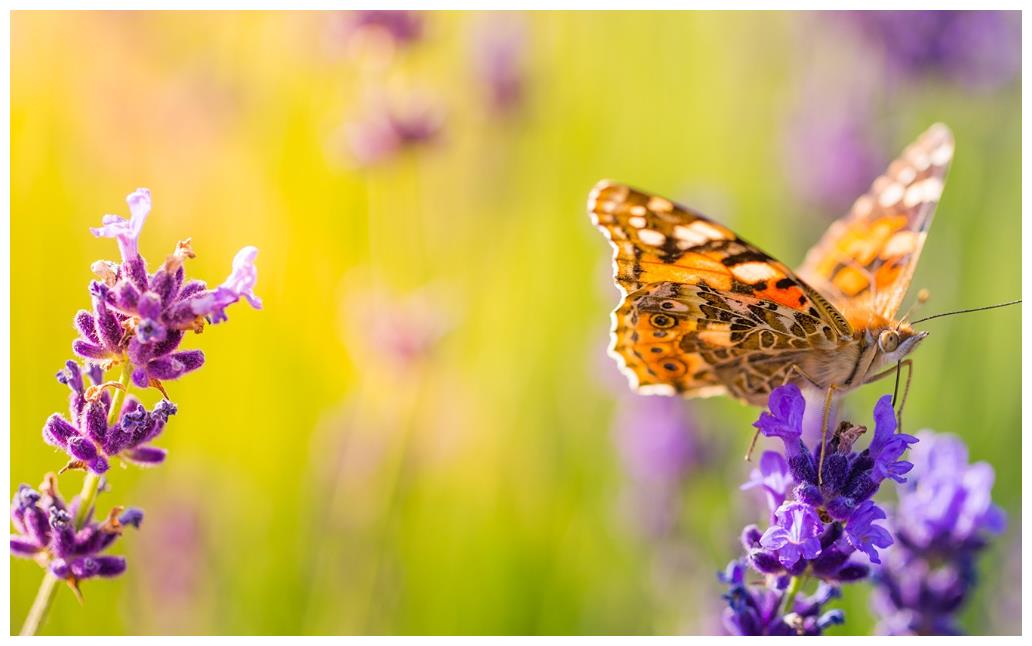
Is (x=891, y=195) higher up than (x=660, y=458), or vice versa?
(x=891, y=195)

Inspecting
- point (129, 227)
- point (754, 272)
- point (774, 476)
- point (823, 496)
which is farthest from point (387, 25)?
point (823, 496)

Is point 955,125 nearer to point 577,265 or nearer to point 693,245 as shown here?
point 577,265

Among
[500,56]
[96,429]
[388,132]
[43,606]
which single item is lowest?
[43,606]

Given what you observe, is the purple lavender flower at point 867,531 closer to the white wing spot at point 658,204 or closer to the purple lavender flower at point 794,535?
Answer: the purple lavender flower at point 794,535

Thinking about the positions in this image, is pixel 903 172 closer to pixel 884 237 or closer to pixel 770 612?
pixel 884 237

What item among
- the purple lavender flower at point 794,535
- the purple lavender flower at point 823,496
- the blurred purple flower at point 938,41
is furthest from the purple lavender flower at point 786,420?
the blurred purple flower at point 938,41

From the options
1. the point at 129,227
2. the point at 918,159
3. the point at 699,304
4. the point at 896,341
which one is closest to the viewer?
the point at 129,227

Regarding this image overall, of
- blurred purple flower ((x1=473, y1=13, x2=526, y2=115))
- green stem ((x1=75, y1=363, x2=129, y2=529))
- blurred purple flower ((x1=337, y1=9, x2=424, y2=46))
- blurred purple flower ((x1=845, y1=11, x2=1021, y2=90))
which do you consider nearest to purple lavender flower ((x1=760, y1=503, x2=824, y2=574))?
green stem ((x1=75, y1=363, x2=129, y2=529))
